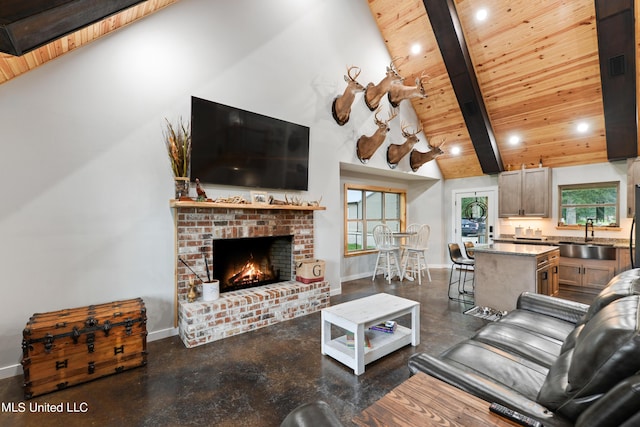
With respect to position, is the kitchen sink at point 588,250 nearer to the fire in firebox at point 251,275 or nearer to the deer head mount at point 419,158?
the deer head mount at point 419,158

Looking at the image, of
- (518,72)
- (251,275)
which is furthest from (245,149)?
(518,72)

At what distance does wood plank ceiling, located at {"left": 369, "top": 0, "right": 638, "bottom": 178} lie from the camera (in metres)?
4.21

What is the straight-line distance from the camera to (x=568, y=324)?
2.29 meters

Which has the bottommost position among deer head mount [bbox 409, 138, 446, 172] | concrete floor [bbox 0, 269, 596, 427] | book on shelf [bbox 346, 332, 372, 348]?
concrete floor [bbox 0, 269, 596, 427]

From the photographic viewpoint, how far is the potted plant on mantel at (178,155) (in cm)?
301

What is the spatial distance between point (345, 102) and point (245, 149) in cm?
186

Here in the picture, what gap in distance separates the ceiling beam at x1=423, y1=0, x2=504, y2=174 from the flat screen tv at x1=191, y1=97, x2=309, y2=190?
2709mm

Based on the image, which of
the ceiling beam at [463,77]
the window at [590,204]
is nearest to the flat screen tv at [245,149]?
the ceiling beam at [463,77]

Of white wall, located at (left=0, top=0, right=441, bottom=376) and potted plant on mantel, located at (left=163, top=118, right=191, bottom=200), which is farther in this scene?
potted plant on mantel, located at (left=163, top=118, right=191, bottom=200)

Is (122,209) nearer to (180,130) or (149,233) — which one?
(149,233)

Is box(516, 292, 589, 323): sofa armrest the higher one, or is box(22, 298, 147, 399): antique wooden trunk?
box(516, 292, 589, 323): sofa armrest

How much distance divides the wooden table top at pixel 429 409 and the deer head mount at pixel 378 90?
15.0 feet

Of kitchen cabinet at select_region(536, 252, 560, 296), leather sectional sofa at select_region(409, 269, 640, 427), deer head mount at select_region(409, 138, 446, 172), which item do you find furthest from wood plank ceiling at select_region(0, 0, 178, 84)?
kitchen cabinet at select_region(536, 252, 560, 296)

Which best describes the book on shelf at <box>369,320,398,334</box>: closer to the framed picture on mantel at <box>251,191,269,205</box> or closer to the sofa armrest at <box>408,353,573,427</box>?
the sofa armrest at <box>408,353,573,427</box>
